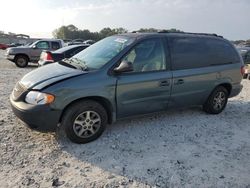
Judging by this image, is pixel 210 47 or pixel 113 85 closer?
pixel 113 85

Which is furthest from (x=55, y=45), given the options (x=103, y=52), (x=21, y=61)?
(x=103, y=52)

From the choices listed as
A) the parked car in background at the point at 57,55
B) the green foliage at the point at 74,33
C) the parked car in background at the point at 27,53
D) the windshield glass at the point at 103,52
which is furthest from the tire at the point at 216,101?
the green foliage at the point at 74,33

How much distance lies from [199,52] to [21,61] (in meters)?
12.3

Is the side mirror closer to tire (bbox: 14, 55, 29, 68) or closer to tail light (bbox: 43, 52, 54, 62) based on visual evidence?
tail light (bbox: 43, 52, 54, 62)

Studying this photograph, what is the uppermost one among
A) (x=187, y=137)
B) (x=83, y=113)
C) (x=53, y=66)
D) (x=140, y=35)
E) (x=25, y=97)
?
(x=140, y=35)

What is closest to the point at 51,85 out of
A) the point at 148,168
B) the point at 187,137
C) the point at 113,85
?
the point at 113,85

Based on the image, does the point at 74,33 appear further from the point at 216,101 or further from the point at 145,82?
the point at 145,82

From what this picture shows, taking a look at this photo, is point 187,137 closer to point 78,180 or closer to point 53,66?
point 78,180

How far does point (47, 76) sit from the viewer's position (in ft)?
13.9

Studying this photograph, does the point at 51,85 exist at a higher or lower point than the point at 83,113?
higher

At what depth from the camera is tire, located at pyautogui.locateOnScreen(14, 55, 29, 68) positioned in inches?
601

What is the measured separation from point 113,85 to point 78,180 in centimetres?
161

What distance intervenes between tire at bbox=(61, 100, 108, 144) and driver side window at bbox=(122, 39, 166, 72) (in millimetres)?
953

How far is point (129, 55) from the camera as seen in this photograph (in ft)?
15.0
